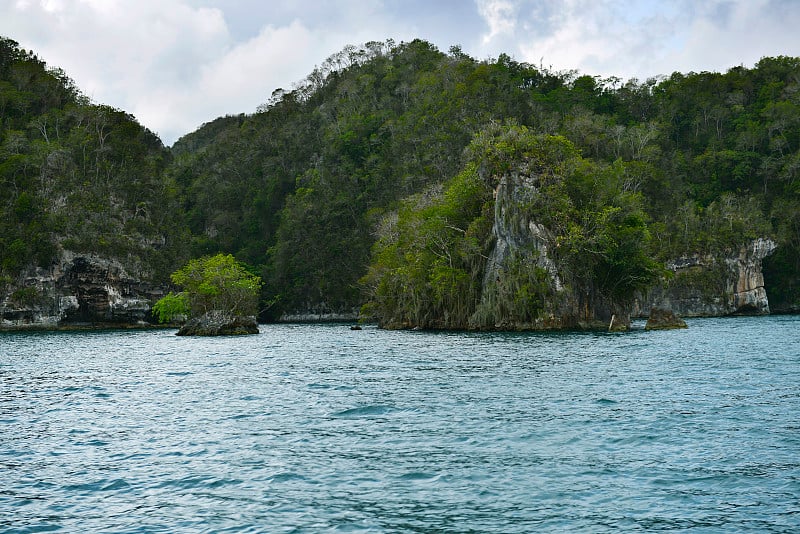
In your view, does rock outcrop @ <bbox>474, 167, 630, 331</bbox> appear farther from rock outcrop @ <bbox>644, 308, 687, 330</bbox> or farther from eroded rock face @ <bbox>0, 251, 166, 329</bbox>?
eroded rock face @ <bbox>0, 251, 166, 329</bbox>

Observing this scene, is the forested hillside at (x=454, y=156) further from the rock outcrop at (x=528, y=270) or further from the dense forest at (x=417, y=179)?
the rock outcrop at (x=528, y=270)

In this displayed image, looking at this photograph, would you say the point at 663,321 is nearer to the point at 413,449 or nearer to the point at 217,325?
the point at 217,325

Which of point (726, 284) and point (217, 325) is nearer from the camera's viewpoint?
point (217, 325)

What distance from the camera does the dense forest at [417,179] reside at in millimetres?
70062

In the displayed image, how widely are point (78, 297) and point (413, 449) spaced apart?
8896cm

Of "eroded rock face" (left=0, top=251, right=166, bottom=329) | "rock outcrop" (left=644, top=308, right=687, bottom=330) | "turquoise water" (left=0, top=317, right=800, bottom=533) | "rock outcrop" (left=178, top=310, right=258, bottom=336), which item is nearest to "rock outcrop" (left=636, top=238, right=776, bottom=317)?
"rock outcrop" (left=644, top=308, right=687, bottom=330)

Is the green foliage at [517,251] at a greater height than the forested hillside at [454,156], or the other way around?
the forested hillside at [454,156]

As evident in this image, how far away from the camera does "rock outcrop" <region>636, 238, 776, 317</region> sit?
9775 cm

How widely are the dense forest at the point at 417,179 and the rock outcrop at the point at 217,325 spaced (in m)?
Answer: 16.2

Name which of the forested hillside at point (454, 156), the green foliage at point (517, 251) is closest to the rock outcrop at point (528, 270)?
the green foliage at point (517, 251)

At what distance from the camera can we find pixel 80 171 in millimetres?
105750

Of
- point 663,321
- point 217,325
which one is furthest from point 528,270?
point 217,325

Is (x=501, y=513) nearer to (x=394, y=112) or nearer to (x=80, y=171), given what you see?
(x=80, y=171)

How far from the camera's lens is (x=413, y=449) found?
16031 millimetres
